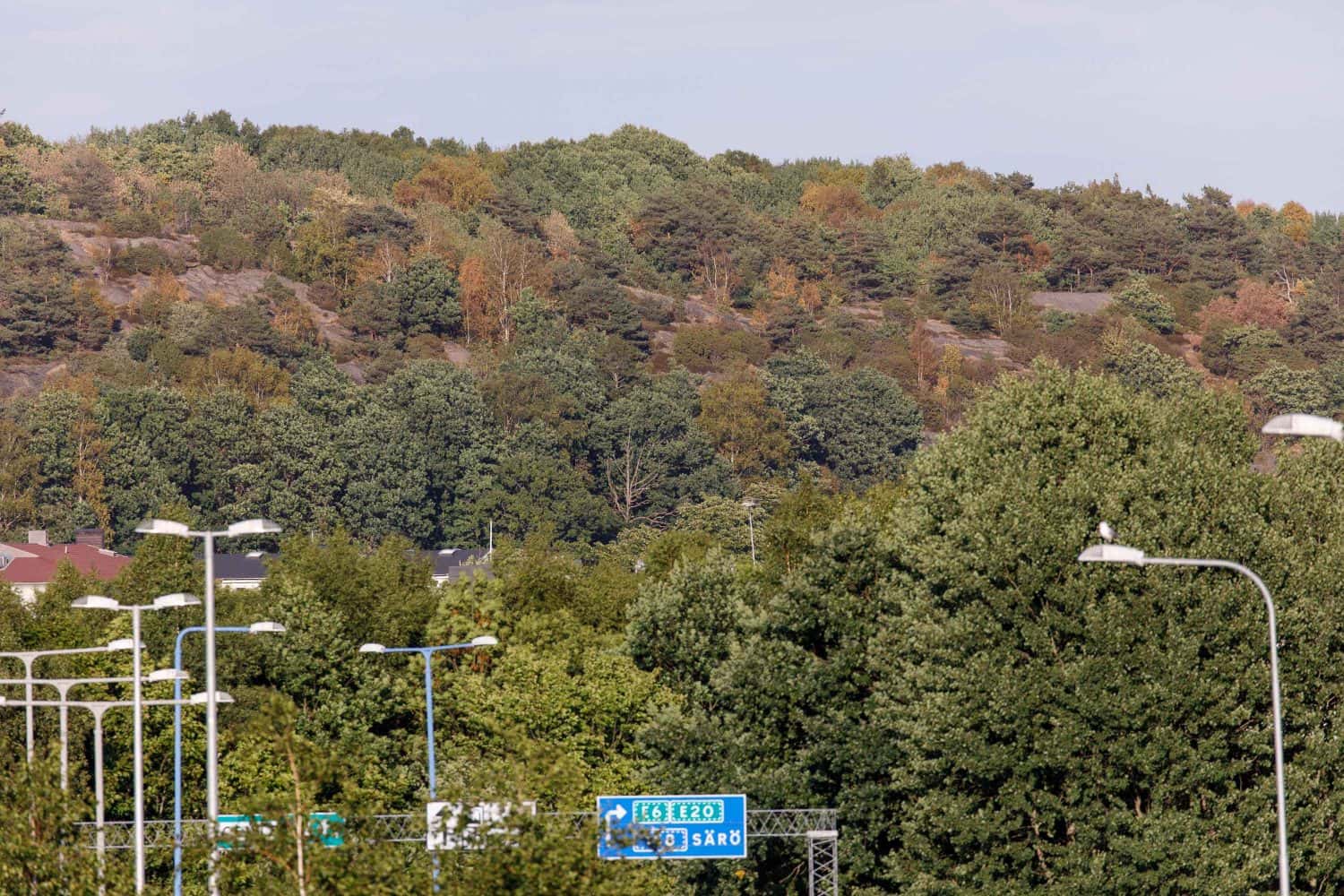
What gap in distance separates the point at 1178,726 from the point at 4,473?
5505 inches

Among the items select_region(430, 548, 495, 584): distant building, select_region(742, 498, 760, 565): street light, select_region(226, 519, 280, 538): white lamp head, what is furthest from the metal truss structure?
select_region(742, 498, 760, 565): street light

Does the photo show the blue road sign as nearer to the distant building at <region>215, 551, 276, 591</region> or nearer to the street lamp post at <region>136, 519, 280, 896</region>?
the street lamp post at <region>136, 519, 280, 896</region>

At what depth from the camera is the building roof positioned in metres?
144

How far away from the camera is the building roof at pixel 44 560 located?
143500mm

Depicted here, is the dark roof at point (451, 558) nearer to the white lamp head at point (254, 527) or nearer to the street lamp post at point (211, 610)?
the street lamp post at point (211, 610)

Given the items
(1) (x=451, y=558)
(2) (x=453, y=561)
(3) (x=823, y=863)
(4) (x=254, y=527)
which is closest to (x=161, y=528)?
(4) (x=254, y=527)

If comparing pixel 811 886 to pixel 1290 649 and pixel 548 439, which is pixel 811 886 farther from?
pixel 548 439

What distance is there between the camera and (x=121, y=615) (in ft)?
271

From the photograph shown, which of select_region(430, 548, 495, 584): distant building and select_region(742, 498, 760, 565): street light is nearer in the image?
select_region(430, 548, 495, 584): distant building

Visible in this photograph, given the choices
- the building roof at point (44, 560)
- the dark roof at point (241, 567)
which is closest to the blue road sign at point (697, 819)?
the building roof at point (44, 560)

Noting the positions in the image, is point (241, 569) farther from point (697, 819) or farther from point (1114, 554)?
point (1114, 554)

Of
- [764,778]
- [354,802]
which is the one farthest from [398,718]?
[354,802]

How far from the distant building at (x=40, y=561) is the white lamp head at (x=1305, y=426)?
11398 cm

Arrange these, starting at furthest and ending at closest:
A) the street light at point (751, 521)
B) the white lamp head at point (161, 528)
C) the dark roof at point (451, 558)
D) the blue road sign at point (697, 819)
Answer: the dark roof at point (451, 558), the street light at point (751, 521), the blue road sign at point (697, 819), the white lamp head at point (161, 528)
